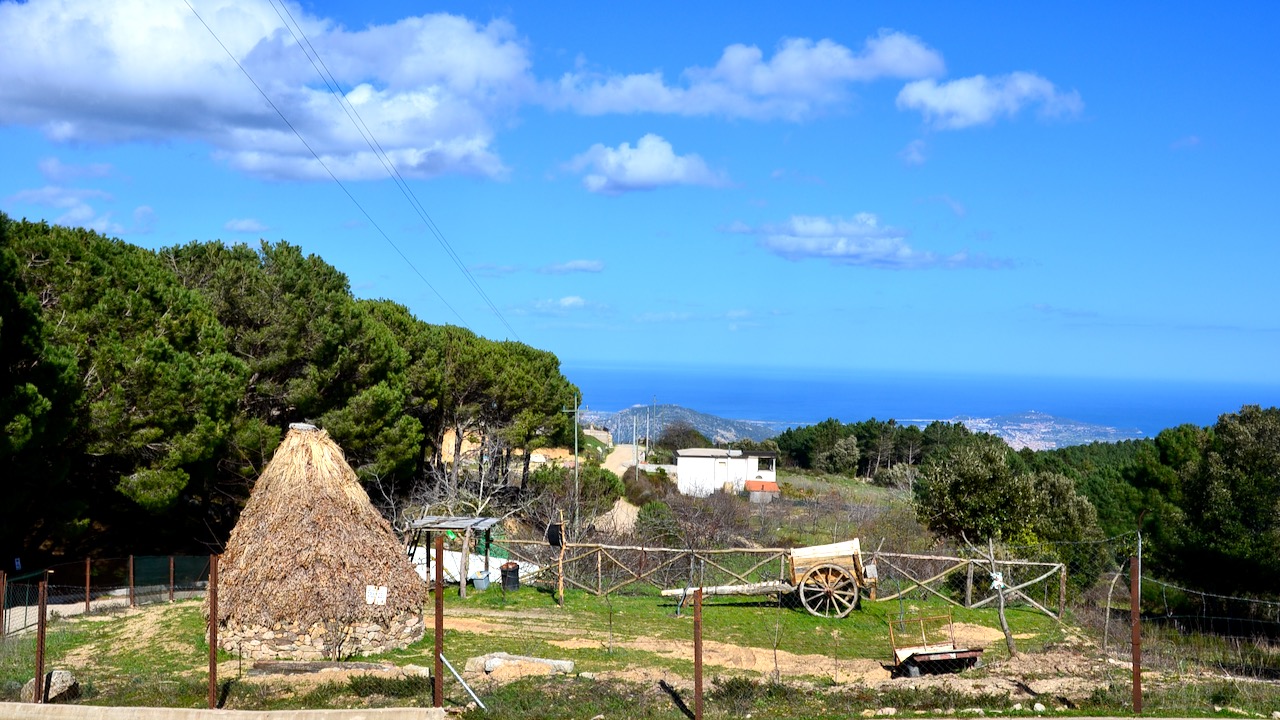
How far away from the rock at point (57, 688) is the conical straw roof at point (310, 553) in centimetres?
490

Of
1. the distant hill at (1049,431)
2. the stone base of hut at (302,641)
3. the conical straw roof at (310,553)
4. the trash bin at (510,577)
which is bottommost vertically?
the stone base of hut at (302,641)

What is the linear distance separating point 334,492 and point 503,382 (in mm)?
20544

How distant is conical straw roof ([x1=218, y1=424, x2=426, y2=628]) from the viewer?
1731 cm

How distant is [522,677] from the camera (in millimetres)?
13320

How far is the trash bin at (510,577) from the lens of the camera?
23500 mm

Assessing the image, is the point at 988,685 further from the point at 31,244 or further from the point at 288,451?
the point at 31,244

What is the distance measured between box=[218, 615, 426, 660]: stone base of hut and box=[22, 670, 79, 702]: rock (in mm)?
4441

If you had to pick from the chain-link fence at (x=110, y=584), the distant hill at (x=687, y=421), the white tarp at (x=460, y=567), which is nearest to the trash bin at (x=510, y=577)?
the white tarp at (x=460, y=567)

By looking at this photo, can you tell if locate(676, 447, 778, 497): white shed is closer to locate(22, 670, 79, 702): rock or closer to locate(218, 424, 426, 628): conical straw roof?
locate(218, 424, 426, 628): conical straw roof

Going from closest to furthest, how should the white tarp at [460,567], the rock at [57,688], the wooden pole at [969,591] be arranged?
the rock at [57,688]
the wooden pole at [969,591]
the white tarp at [460,567]

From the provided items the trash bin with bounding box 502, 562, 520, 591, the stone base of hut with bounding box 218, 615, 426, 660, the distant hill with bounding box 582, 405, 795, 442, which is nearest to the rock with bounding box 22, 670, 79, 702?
the stone base of hut with bounding box 218, 615, 426, 660

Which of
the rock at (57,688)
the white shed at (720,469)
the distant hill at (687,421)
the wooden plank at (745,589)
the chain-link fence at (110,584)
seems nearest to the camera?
the rock at (57,688)

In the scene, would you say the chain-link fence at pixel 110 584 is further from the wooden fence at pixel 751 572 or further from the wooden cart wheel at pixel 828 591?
the wooden cart wheel at pixel 828 591

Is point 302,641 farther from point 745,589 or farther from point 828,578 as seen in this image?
point 828,578
